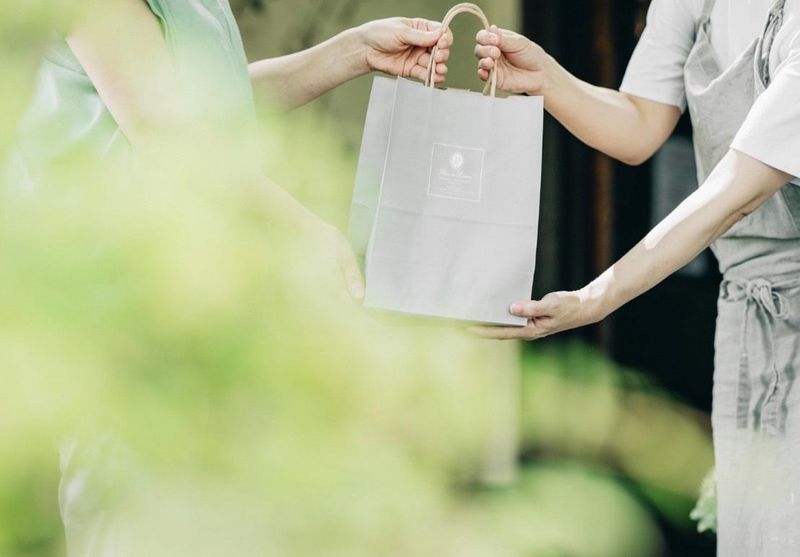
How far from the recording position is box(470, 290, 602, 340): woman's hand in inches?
53.4

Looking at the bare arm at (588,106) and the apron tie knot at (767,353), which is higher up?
the bare arm at (588,106)

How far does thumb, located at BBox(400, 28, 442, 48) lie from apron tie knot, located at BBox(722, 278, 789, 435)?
626 millimetres

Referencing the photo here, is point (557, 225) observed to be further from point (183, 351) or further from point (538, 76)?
point (183, 351)

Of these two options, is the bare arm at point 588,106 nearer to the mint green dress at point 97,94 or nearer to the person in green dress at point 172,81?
the person in green dress at point 172,81

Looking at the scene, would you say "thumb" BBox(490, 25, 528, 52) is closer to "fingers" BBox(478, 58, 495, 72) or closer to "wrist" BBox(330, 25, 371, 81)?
"fingers" BBox(478, 58, 495, 72)

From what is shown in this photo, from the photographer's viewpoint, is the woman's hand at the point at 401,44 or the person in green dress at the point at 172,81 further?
the woman's hand at the point at 401,44

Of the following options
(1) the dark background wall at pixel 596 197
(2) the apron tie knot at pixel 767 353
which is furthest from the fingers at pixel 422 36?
(1) the dark background wall at pixel 596 197

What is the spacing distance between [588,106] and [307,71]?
0.51 m

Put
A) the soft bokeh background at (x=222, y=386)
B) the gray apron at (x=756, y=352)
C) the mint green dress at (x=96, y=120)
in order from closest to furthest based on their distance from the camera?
the soft bokeh background at (x=222, y=386)
the mint green dress at (x=96, y=120)
the gray apron at (x=756, y=352)

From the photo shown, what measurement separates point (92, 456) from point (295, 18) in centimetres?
213

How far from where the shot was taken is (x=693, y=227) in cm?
136

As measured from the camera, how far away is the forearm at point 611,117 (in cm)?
166

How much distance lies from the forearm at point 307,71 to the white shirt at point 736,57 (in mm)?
512

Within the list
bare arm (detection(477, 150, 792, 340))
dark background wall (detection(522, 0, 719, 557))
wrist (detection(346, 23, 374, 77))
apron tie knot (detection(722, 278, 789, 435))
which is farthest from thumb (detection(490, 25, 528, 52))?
dark background wall (detection(522, 0, 719, 557))
